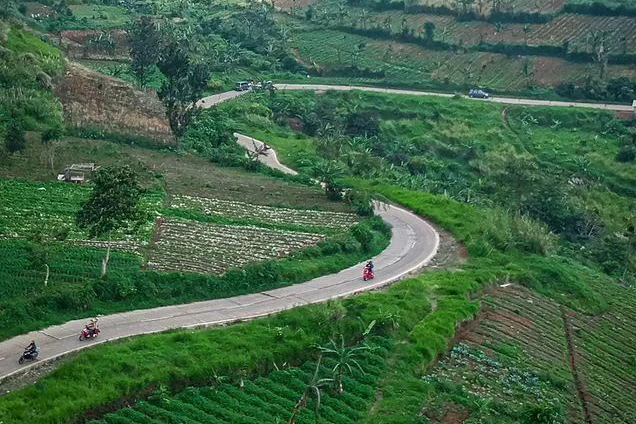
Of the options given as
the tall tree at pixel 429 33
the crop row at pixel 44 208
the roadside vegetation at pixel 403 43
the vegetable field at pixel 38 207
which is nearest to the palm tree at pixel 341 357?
the crop row at pixel 44 208

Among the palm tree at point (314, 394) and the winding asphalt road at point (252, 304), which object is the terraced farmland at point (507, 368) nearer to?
the palm tree at point (314, 394)

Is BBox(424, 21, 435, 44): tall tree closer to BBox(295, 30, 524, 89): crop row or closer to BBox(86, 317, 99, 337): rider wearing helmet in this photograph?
BBox(295, 30, 524, 89): crop row

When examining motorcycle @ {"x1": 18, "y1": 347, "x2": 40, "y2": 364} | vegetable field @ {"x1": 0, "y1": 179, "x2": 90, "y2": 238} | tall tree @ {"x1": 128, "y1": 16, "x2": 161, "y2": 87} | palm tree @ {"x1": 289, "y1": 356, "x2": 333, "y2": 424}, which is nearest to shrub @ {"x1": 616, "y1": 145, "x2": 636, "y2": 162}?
tall tree @ {"x1": 128, "y1": 16, "x2": 161, "y2": 87}

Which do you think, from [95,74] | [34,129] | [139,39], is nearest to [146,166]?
[34,129]

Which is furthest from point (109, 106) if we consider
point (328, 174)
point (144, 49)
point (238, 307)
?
point (238, 307)

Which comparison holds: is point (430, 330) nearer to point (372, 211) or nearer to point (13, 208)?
point (372, 211)
